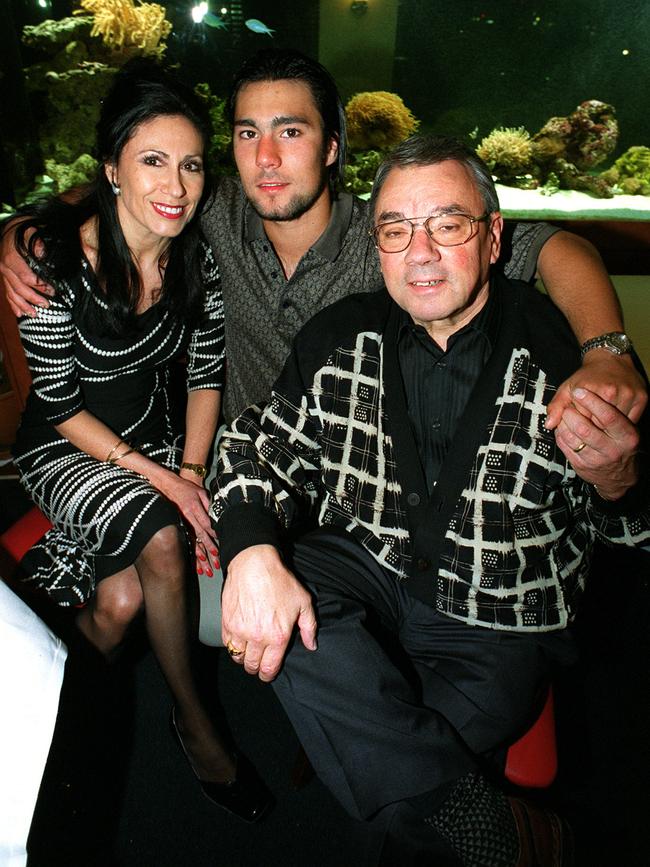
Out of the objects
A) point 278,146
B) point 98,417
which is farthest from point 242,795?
point 278,146

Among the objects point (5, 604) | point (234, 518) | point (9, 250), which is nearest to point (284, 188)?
point (9, 250)

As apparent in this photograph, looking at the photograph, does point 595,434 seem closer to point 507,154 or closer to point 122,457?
point 122,457

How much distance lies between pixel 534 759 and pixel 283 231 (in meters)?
1.54

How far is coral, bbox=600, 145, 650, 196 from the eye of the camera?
188 inches

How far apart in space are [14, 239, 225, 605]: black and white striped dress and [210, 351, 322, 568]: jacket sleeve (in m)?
0.28

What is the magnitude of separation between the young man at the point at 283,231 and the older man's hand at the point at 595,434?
2.21 ft

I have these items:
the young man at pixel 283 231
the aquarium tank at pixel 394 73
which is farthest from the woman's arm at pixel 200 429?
the aquarium tank at pixel 394 73

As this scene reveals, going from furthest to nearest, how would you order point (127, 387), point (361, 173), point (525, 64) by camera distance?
point (525, 64), point (361, 173), point (127, 387)

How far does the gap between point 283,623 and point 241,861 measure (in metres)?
0.76

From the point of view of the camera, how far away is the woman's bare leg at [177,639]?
1.48m

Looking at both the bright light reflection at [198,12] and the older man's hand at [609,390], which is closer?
the older man's hand at [609,390]

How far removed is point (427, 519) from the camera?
126 cm

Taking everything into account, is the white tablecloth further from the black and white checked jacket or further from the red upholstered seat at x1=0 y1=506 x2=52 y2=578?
the red upholstered seat at x1=0 y1=506 x2=52 y2=578

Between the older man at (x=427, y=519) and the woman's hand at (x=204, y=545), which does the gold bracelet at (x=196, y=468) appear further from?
the older man at (x=427, y=519)
